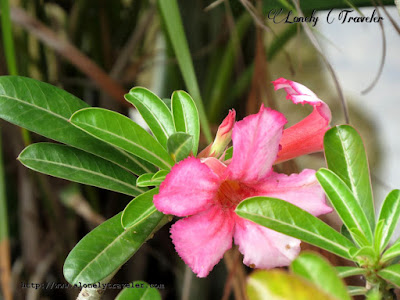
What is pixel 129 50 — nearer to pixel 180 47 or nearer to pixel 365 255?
pixel 180 47

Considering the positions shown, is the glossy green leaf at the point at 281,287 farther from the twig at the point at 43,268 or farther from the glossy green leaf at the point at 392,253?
the twig at the point at 43,268

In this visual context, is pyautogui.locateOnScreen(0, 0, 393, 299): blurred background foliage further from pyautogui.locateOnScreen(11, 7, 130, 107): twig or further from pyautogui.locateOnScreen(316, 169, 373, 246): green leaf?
pyautogui.locateOnScreen(316, 169, 373, 246): green leaf

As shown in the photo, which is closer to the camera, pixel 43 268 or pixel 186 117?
pixel 186 117

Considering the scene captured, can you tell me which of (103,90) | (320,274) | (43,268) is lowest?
(43,268)

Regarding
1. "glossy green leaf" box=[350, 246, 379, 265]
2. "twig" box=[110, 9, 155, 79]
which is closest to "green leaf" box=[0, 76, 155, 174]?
"glossy green leaf" box=[350, 246, 379, 265]

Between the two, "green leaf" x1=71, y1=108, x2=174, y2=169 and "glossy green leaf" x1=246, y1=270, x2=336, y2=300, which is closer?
"glossy green leaf" x1=246, y1=270, x2=336, y2=300

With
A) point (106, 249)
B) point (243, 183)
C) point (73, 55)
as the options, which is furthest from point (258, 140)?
point (73, 55)

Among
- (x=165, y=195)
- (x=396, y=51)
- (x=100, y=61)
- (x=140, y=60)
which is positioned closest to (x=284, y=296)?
(x=165, y=195)
